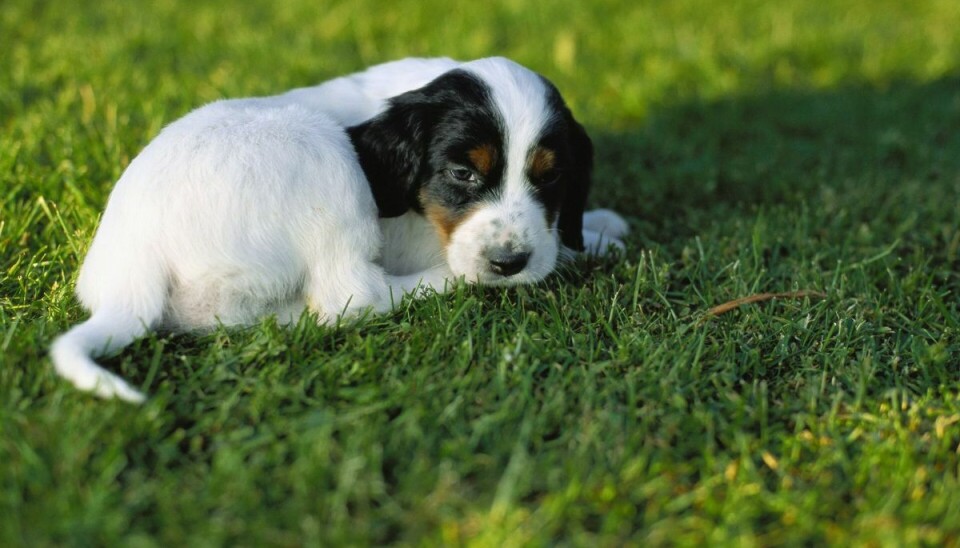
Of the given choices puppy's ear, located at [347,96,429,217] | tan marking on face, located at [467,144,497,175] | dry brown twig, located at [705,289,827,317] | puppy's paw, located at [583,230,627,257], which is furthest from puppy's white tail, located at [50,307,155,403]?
dry brown twig, located at [705,289,827,317]

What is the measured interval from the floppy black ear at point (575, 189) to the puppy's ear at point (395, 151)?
2.23 ft

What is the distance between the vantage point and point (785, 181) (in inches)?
220

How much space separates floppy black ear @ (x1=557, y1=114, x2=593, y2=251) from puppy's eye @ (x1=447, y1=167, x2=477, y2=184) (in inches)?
19.2

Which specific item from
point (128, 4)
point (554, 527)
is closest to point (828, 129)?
point (554, 527)

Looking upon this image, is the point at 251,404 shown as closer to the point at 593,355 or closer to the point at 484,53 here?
the point at 593,355

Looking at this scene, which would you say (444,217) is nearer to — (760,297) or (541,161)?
(541,161)

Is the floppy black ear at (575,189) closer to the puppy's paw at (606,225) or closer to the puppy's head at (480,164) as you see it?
the puppy's head at (480,164)

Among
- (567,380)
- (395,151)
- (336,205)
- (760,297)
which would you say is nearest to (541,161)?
(395,151)

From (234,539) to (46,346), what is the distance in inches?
48.1

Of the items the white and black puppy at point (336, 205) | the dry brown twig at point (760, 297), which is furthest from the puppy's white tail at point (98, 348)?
the dry brown twig at point (760, 297)

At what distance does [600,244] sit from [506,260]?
1013 mm

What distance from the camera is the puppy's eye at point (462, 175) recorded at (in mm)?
3766

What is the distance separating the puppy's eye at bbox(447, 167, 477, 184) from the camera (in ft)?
12.4

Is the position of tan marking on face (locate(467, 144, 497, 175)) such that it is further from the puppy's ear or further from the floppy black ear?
the floppy black ear
